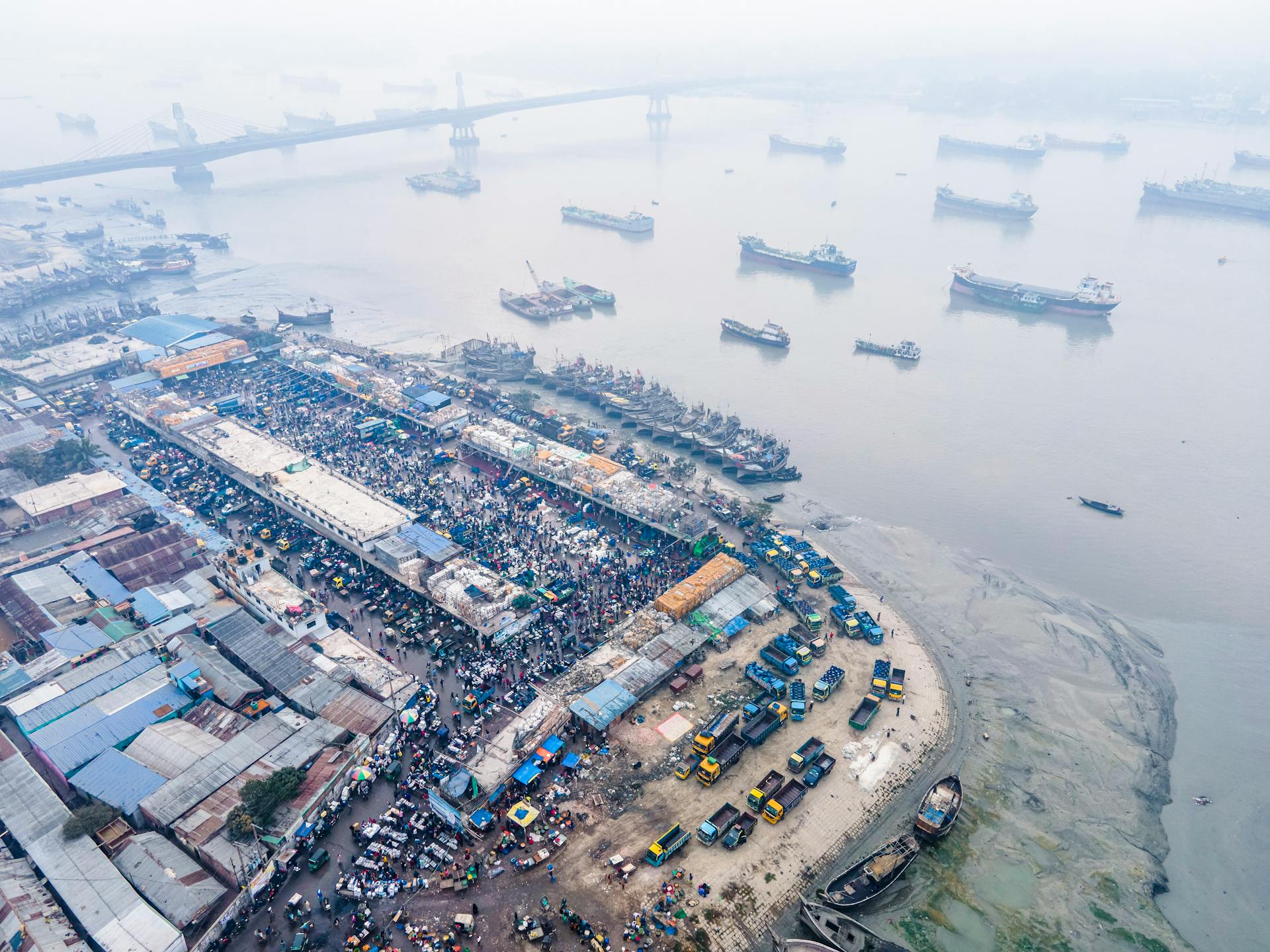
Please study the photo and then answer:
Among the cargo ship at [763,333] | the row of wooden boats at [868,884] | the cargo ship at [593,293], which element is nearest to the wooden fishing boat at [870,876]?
the row of wooden boats at [868,884]

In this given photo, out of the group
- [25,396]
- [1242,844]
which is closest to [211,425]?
[25,396]

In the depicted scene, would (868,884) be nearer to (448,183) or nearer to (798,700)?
(798,700)

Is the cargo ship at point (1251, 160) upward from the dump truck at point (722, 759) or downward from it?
upward

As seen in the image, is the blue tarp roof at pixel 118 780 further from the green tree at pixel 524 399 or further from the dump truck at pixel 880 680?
the green tree at pixel 524 399

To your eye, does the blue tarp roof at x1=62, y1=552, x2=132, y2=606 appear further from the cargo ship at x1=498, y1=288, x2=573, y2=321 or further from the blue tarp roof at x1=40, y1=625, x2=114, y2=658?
the cargo ship at x1=498, y1=288, x2=573, y2=321

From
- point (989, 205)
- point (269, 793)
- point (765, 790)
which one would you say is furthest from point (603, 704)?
point (989, 205)

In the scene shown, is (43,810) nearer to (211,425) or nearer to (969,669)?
(211,425)
